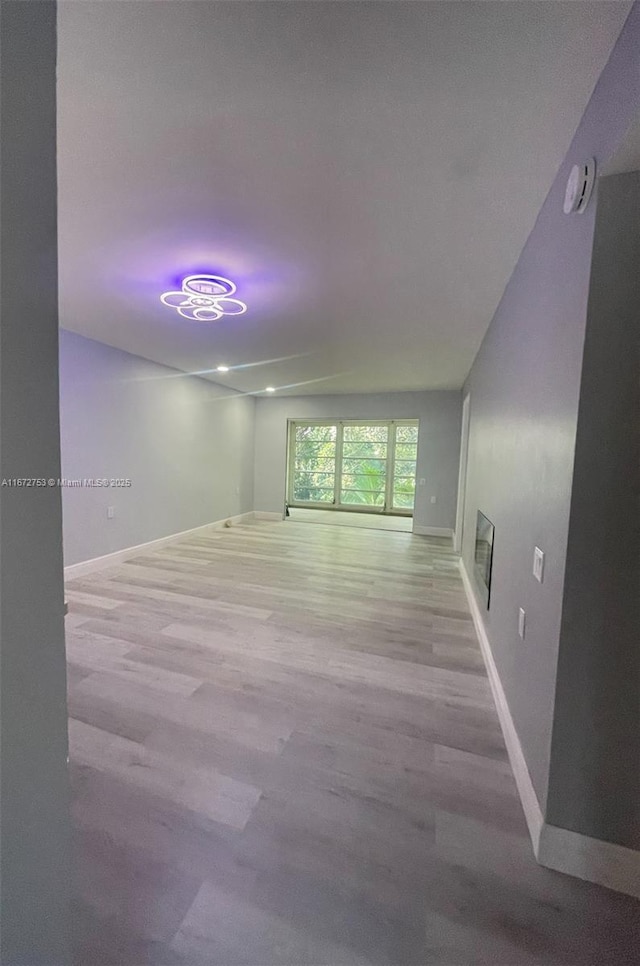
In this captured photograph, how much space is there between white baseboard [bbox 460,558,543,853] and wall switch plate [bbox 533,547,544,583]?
74 centimetres

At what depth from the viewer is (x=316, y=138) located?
129cm

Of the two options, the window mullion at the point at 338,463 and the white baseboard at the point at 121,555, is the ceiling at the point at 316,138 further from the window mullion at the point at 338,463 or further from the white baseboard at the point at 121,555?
the window mullion at the point at 338,463

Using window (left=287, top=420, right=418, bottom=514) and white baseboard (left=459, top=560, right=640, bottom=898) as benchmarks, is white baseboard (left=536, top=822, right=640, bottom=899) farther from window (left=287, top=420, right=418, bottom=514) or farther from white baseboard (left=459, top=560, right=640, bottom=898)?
window (left=287, top=420, right=418, bottom=514)

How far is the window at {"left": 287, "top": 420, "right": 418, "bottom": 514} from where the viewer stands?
308 inches

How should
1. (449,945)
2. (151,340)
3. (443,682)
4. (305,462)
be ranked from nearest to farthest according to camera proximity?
(449,945) < (443,682) < (151,340) < (305,462)

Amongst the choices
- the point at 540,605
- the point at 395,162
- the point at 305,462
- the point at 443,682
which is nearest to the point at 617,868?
the point at 540,605

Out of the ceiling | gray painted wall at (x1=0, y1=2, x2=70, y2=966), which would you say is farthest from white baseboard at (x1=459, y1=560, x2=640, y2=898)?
the ceiling

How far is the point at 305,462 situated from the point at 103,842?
737 centimetres

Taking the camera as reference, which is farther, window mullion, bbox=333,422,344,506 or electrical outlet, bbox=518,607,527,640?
window mullion, bbox=333,422,344,506

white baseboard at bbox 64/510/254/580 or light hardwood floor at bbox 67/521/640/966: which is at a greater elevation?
white baseboard at bbox 64/510/254/580

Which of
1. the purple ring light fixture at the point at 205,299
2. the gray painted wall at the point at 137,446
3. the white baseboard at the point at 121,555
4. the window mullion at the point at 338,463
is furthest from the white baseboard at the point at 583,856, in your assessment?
the window mullion at the point at 338,463

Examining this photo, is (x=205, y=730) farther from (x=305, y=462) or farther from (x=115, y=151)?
(x=305, y=462)

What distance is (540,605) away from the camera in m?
1.34

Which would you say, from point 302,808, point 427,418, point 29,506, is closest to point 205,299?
point 29,506
